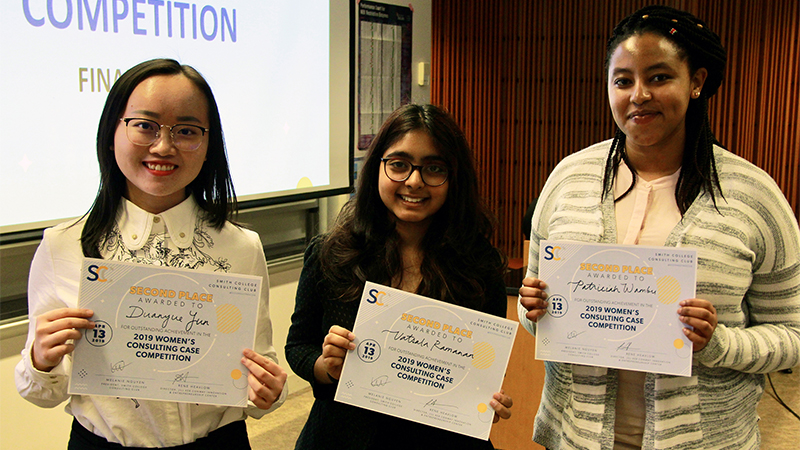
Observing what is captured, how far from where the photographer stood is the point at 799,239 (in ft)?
4.64

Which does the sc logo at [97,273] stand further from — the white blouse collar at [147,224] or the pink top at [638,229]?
the pink top at [638,229]

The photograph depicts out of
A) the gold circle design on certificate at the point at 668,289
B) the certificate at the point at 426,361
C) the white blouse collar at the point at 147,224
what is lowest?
the certificate at the point at 426,361

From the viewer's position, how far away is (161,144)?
52.2 inches

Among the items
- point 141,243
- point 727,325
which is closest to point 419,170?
point 141,243

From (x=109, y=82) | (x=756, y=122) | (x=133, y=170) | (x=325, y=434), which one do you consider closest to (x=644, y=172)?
(x=325, y=434)

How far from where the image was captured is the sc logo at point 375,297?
1419 millimetres

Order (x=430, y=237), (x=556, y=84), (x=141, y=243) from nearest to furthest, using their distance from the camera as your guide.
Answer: (x=141, y=243), (x=430, y=237), (x=556, y=84)

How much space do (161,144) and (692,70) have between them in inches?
47.5

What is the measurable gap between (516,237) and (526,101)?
3.93ft

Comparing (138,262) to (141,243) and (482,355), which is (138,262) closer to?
(141,243)

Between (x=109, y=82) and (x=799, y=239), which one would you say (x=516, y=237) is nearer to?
(x=109, y=82)

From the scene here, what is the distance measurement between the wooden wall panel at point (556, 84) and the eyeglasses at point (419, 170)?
3.94 metres

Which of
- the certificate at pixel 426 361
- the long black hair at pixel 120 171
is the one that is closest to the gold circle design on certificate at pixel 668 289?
the certificate at pixel 426 361

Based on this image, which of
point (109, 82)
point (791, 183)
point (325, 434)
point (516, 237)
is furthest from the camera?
point (516, 237)
